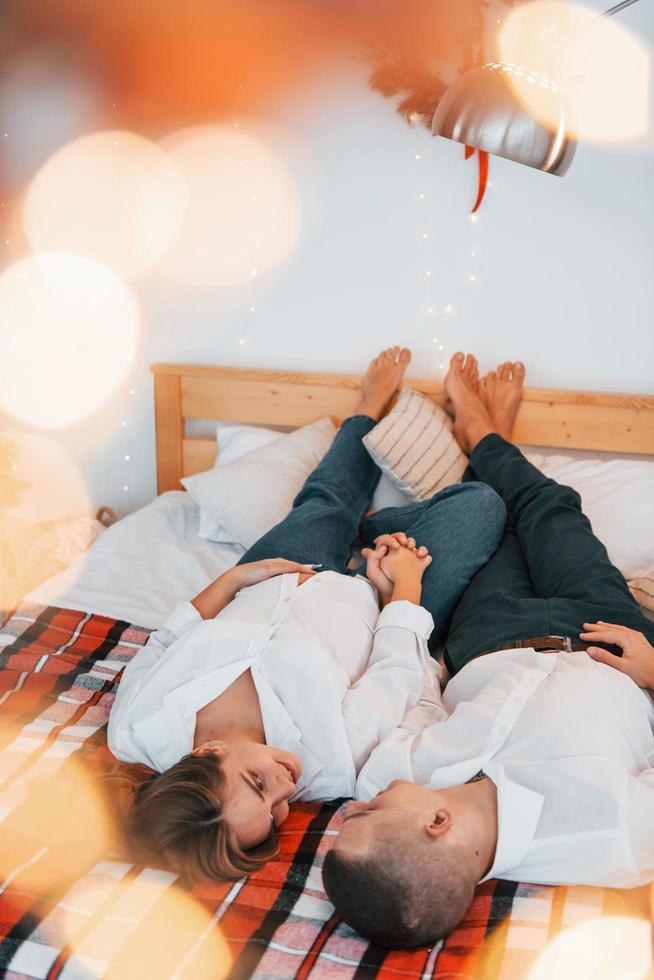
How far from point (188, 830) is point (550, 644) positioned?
725mm

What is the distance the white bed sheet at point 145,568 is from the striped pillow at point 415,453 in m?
0.49

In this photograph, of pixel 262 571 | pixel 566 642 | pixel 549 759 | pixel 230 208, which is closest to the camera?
pixel 549 759

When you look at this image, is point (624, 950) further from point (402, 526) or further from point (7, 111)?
point (7, 111)

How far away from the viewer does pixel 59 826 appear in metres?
1.30

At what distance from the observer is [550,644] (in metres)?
1.53

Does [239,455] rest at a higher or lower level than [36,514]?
higher

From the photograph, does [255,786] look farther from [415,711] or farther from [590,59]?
[590,59]

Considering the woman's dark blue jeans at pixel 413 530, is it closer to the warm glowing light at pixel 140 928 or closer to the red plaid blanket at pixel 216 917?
the red plaid blanket at pixel 216 917

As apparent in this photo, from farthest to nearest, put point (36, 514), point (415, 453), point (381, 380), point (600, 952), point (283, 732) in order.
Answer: point (36, 514) < point (381, 380) < point (415, 453) < point (283, 732) < point (600, 952)

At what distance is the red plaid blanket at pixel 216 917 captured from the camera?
3.42ft

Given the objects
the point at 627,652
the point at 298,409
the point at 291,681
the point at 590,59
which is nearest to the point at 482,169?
the point at 590,59

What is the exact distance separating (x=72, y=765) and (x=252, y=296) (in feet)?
5.43

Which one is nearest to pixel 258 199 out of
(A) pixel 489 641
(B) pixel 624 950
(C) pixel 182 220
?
(C) pixel 182 220

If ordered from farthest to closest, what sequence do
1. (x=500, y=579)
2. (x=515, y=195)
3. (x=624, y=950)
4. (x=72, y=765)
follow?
(x=515, y=195) → (x=500, y=579) → (x=72, y=765) → (x=624, y=950)
